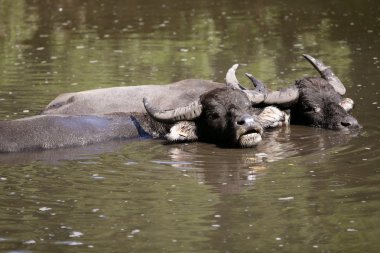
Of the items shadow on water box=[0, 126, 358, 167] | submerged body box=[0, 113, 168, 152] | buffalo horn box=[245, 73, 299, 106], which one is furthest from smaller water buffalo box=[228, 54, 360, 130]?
submerged body box=[0, 113, 168, 152]

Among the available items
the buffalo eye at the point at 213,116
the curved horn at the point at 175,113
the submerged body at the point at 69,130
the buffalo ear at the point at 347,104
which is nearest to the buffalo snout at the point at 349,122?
the buffalo ear at the point at 347,104

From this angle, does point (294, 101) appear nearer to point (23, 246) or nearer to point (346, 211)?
point (346, 211)

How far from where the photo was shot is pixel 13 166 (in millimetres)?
11359

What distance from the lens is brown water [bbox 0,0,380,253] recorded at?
8.69 meters

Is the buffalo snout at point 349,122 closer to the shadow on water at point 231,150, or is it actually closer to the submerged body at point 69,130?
the shadow on water at point 231,150

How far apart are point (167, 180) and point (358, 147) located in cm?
242

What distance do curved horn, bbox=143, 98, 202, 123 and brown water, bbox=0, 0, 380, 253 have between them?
296 millimetres

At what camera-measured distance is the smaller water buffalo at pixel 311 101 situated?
43.6 ft

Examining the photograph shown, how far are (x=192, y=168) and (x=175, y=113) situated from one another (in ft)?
5.62

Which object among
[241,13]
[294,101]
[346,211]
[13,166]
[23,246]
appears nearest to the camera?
[23,246]

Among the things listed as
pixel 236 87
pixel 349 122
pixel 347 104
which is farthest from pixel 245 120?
pixel 347 104

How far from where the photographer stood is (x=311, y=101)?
44.2ft

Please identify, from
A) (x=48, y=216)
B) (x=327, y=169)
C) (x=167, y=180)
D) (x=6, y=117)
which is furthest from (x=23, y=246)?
(x=6, y=117)

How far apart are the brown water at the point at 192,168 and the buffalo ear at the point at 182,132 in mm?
156
